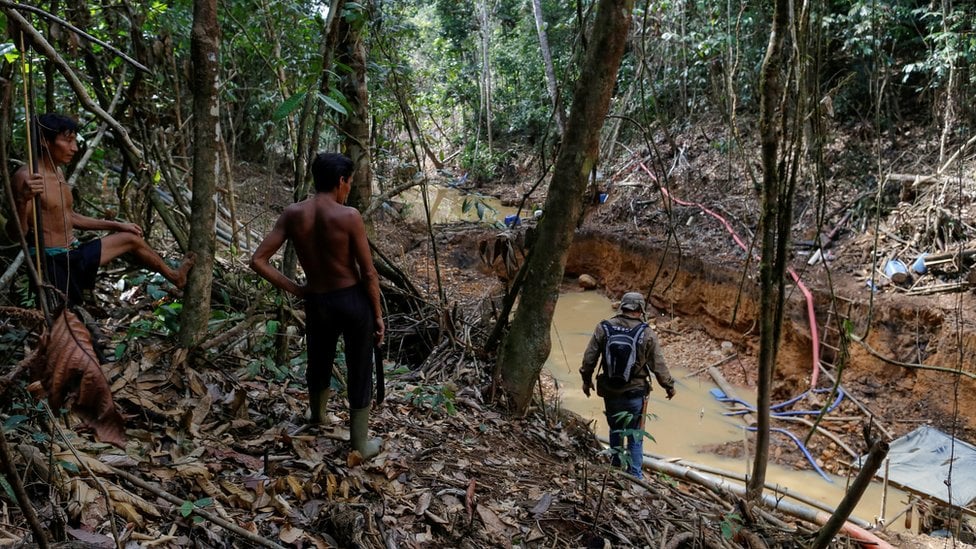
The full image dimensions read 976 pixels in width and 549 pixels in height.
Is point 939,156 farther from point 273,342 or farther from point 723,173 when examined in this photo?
point 273,342

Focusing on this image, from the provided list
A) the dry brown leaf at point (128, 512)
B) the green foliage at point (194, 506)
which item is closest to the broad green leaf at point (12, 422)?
the dry brown leaf at point (128, 512)

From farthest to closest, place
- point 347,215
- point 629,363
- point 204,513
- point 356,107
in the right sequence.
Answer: point 356,107 < point 629,363 < point 347,215 < point 204,513

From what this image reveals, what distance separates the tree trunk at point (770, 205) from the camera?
3.00 metres

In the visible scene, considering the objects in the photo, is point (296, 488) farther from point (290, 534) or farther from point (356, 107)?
point (356, 107)

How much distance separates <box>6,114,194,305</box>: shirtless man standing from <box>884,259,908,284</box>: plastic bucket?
363 inches

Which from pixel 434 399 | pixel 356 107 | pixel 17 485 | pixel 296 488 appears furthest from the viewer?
pixel 356 107

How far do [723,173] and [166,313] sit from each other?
38.2 feet

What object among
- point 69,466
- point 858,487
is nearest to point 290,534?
point 69,466

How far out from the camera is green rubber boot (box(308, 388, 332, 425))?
3449mm

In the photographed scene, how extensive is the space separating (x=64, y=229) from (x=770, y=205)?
3.80 metres

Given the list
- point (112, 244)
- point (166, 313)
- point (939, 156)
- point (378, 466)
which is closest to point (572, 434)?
point (378, 466)

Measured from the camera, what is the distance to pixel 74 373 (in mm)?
2029

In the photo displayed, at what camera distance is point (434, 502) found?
3158mm

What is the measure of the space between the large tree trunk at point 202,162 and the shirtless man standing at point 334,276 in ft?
1.39
